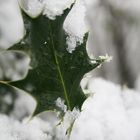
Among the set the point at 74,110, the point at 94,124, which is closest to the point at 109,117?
the point at 94,124

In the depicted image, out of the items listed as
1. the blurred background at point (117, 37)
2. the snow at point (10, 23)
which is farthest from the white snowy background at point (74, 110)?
the blurred background at point (117, 37)

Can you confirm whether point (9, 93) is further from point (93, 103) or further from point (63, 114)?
point (63, 114)

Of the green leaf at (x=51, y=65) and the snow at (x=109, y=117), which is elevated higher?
the green leaf at (x=51, y=65)

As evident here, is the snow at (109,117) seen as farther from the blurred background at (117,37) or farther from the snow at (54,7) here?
the blurred background at (117,37)

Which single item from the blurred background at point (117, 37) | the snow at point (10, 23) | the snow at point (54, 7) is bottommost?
the blurred background at point (117, 37)

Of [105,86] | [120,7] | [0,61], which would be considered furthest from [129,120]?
[120,7]

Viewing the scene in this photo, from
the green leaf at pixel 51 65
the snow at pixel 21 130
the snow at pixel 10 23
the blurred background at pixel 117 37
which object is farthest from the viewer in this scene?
the blurred background at pixel 117 37
